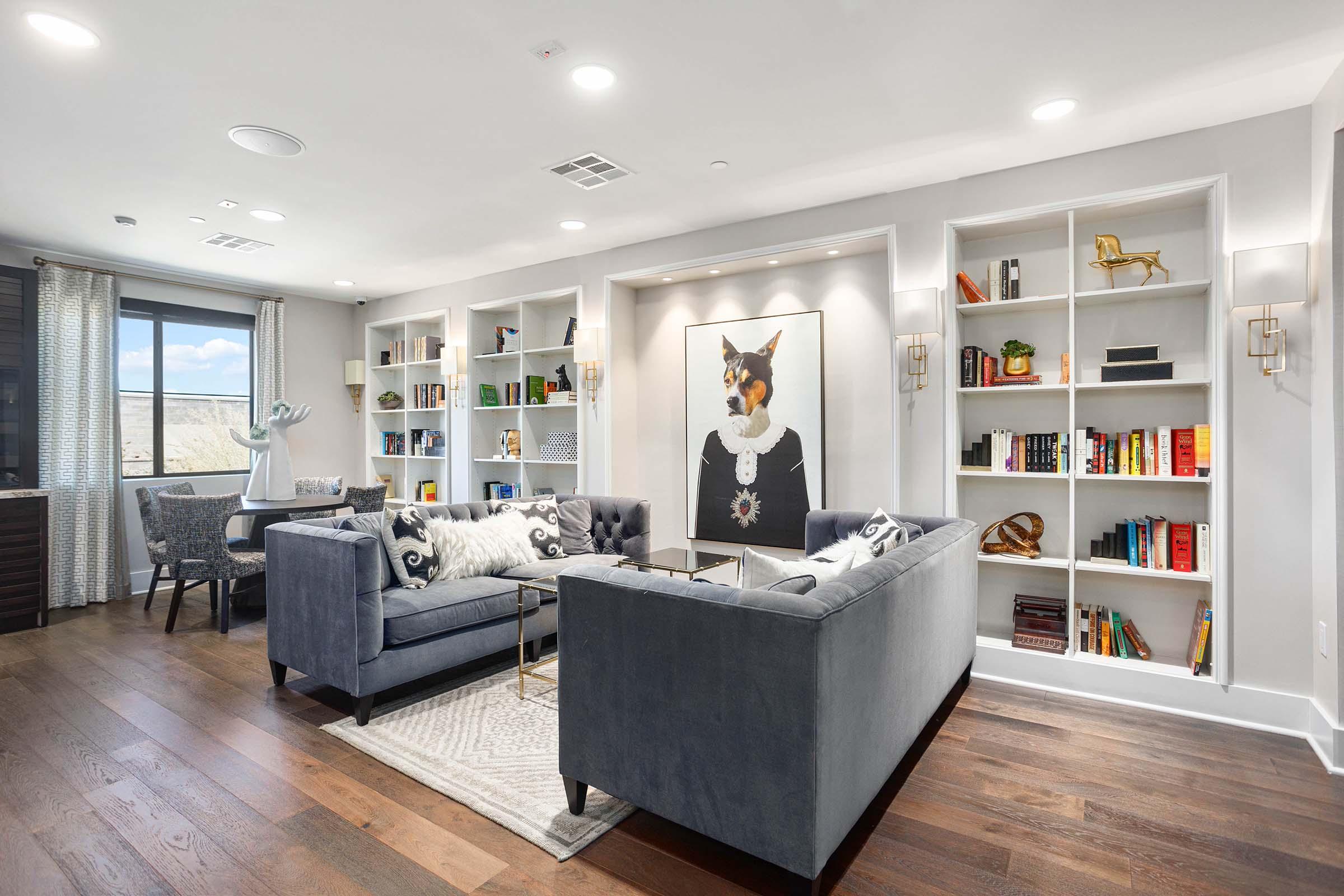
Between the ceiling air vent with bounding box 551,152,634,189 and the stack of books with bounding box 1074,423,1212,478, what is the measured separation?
9.10 ft

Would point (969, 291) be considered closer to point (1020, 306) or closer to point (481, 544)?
point (1020, 306)

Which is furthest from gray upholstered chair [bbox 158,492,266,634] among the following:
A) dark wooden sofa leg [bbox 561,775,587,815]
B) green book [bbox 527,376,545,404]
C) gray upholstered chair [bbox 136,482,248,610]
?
dark wooden sofa leg [bbox 561,775,587,815]

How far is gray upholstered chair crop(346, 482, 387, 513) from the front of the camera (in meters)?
4.96

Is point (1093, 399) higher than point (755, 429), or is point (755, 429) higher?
point (1093, 399)

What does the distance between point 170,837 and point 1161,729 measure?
3793mm

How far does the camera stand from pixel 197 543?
4363 mm

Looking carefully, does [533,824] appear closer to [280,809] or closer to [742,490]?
[280,809]

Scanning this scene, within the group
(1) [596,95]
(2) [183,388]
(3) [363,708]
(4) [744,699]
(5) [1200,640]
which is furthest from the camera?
(2) [183,388]

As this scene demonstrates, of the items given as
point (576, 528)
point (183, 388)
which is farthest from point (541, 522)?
point (183, 388)

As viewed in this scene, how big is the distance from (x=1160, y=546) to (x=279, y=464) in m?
5.32

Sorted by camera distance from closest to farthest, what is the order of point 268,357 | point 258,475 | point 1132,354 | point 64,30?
point 64,30 < point 1132,354 < point 258,475 < point 268,357

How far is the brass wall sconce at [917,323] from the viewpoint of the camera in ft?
12.0

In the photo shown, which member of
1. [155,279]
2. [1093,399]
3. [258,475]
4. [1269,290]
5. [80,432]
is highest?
[155,279]

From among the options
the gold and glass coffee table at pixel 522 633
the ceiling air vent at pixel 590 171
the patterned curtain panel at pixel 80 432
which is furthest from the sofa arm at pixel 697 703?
the patterned curtain panel at pixel 80 432
